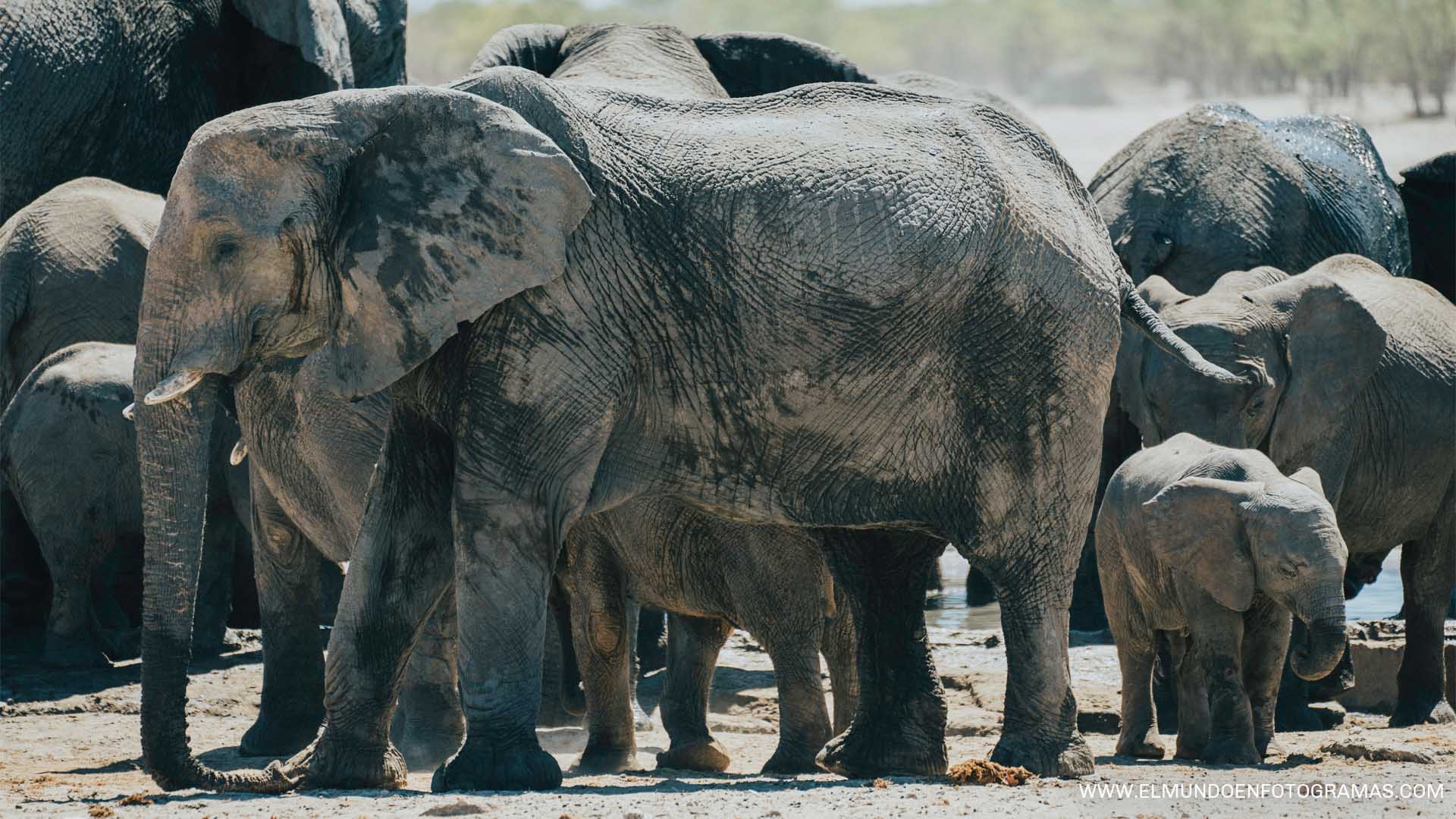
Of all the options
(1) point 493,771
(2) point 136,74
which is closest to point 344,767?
(1) point 493,771

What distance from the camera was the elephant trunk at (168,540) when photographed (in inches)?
269

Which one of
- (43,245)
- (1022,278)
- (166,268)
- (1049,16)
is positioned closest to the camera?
(166,268)

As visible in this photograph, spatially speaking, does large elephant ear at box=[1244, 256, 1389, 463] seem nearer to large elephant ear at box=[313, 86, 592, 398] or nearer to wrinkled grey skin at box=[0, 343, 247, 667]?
wrinkled grey skin at box=[0, 343, 247, 667]

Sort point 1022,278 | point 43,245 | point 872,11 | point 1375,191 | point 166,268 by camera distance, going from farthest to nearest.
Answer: point 872,11, point 1375,191, point 43,245, point 1022,278, point 166,268

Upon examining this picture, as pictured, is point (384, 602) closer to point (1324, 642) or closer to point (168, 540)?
point (168, 540)

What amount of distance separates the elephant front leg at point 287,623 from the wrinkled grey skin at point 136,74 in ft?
13.4

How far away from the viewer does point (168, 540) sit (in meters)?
6.89

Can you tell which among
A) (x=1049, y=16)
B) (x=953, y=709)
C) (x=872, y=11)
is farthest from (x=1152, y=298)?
A: (x=872, y=11)

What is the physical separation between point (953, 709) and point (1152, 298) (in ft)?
8.04

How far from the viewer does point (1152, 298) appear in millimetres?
11992

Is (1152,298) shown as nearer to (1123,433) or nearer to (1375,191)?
(1123,433)

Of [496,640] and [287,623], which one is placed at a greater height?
[496,640]

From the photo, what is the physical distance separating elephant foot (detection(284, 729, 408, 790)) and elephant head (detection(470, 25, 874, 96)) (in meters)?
4.05

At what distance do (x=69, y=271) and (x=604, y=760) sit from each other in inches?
177
